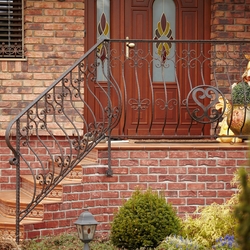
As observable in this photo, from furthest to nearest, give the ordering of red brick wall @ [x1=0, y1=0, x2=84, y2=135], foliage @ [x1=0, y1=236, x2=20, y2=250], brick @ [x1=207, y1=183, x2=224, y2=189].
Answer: red brick wall @ [x1=0, y1=0, x2=84, y2=135] < brick @ [x1=207, y1=183, x2=224, y2=189] < foliage @ [x1=0, y1=236, x2=20, y2=250]

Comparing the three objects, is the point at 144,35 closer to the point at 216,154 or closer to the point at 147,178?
the point at 216,154

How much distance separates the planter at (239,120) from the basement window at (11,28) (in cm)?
282

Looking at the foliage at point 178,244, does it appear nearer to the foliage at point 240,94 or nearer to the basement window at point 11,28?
the foliage at point 240,94

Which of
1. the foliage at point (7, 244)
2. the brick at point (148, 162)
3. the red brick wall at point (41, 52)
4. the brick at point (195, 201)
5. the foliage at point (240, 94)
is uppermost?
the red brick wall at point (41, 52)

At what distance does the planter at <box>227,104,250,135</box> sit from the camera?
6668 mm

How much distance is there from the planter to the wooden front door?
1473 mm

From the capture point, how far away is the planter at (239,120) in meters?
6.67

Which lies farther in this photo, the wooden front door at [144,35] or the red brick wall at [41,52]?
the wooden front door at [144,35]

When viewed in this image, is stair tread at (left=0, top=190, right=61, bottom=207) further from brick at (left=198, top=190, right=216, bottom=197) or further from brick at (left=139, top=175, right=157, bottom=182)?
brick at (left=198, top=190, right=216, bottom=197)

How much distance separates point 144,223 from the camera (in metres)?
5.29

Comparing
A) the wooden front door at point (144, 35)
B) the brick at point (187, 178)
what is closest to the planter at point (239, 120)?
the brick at point (187, 178)

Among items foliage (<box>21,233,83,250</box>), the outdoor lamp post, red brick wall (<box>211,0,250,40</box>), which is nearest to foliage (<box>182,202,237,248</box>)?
foliage (<box>21,233,83,250</box>)

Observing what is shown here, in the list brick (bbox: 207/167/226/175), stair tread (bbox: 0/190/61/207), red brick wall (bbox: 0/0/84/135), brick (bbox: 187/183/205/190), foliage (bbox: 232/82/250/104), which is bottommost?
stair tread (bbox: 0/190/61/207)

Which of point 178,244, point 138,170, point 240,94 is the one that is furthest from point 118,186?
point 240,94
